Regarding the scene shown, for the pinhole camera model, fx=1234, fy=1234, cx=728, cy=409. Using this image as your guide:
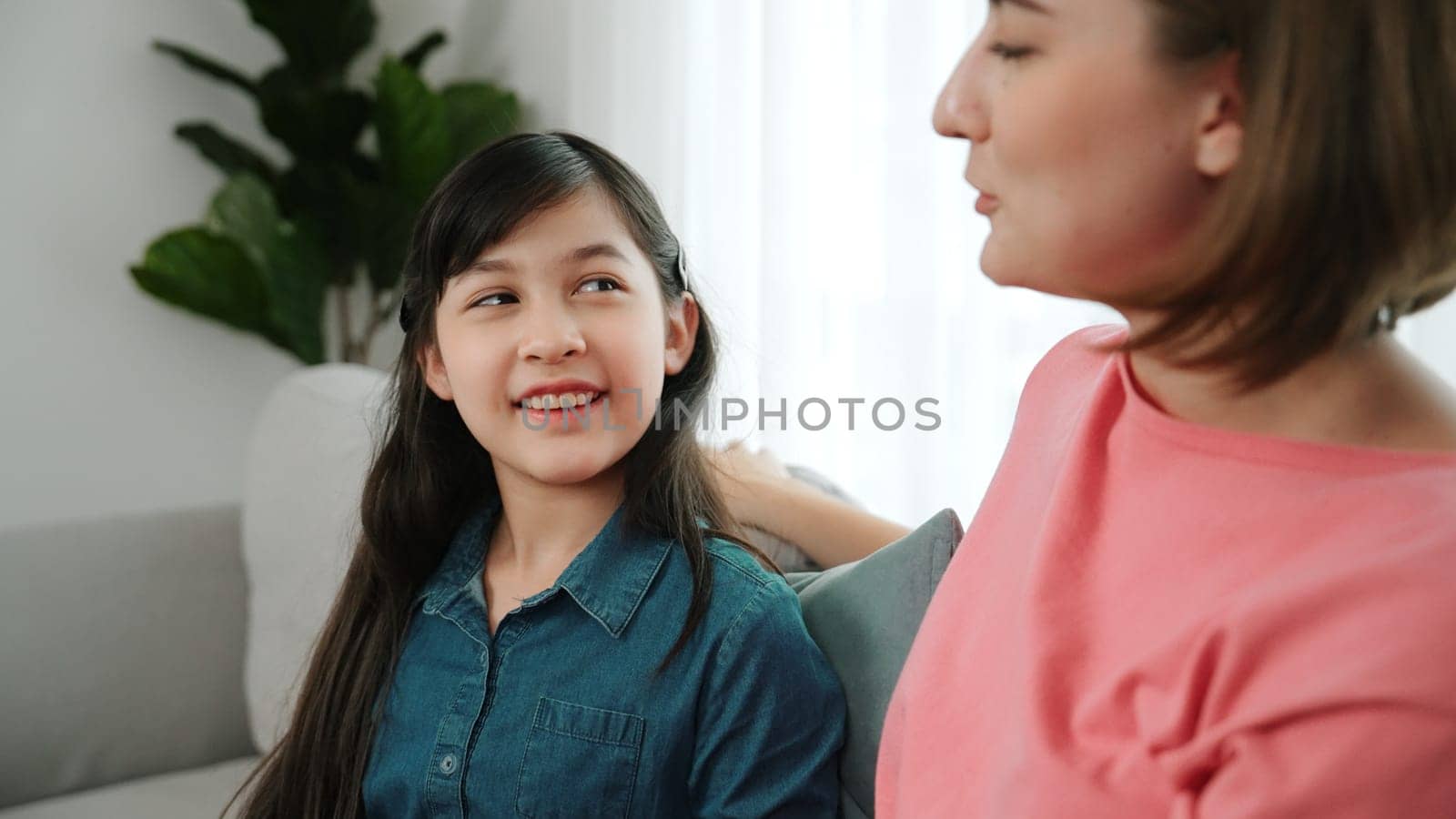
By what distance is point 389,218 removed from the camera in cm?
271

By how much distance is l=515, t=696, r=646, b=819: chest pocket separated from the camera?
3.34 feet

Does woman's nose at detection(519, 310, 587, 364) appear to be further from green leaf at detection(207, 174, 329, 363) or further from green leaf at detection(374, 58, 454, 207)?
green leaf at detection(207, 174, 329, 363)

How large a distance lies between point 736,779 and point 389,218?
79.0 inches

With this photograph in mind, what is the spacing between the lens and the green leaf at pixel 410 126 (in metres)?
2.59

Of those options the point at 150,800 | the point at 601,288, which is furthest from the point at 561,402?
the point at 150,800

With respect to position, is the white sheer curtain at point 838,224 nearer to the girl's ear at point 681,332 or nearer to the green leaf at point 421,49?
the girl's ear at point 681,332

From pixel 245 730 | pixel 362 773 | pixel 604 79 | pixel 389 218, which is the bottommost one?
pixel 245 730

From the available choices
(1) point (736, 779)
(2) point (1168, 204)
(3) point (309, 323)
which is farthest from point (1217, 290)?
(3) point (309, 323)

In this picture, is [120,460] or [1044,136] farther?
[120,460]

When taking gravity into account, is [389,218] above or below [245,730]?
above

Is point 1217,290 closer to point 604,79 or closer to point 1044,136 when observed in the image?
point 1044,136

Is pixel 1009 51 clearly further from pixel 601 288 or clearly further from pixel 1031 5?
pixel 601 288

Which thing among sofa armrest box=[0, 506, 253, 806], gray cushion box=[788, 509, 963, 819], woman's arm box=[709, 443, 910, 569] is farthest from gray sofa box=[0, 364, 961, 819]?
gray cushion box=[788, 509, 963, 819]

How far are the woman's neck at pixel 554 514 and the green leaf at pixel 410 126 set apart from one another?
1.61m
